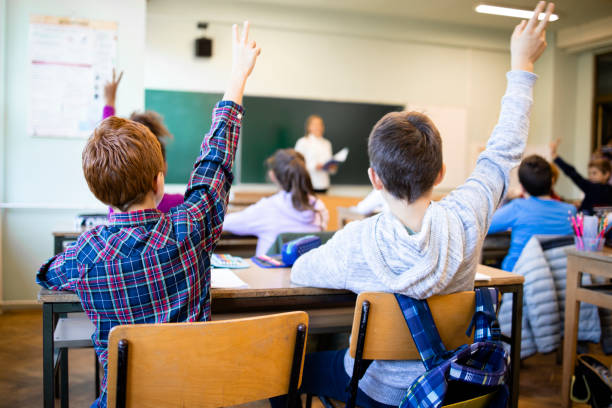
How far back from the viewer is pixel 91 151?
3.72ft

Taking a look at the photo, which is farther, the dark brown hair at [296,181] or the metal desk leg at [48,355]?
the dark brown hair at [296,181]

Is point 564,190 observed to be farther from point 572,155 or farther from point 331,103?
point 331,103

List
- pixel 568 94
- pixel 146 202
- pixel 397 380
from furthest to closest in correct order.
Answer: pixel 568 94 → pixel 397 380 → pixel 146 202

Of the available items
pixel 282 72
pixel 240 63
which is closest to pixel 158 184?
pixel 240 63

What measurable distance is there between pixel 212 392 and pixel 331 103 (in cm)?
607

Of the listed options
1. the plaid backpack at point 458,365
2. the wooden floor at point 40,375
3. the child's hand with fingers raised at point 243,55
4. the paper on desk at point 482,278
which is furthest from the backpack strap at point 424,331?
the wooden floor at point 40,375

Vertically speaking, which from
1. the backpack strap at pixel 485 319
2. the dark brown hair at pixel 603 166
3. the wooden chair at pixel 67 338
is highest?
the dark brown hair at pixel 603 166

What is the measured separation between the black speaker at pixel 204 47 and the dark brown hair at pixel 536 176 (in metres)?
4.36

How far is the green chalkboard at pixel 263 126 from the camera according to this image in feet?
20.4

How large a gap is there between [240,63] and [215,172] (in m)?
0.33

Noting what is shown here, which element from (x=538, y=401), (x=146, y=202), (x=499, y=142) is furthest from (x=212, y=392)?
(x=538, y=401)

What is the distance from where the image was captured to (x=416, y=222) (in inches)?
50.5

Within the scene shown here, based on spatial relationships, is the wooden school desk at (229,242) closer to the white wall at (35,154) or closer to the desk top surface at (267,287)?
the desk top surface at (267,287)

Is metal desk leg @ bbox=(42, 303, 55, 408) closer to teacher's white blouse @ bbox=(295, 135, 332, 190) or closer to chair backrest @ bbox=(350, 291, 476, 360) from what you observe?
chair backrest @ bbox=(350, 291, 476, 360)
